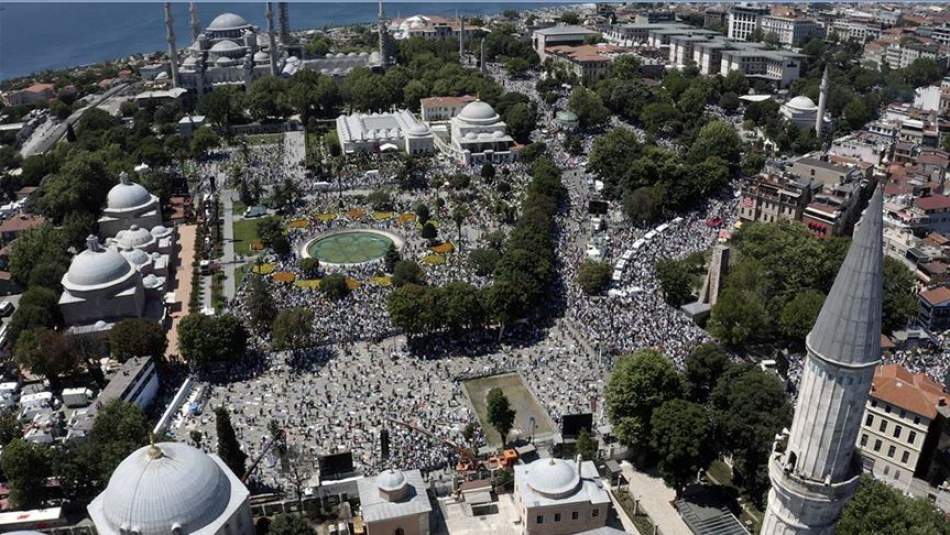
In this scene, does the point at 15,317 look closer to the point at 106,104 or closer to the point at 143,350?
the point at 143,350

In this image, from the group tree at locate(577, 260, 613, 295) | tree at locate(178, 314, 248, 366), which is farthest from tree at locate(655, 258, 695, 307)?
tree at locate(178, 314, 248, 366)

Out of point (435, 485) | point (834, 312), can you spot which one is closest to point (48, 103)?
point (435, 485)

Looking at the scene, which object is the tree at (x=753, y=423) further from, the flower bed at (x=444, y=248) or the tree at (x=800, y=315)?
the flower bed at (x=444, y=248)

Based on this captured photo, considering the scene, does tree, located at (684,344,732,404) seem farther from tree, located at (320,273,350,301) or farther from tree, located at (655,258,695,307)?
tree, located at (320,273,350,301)

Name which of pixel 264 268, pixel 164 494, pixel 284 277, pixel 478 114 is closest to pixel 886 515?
pixel 164 494

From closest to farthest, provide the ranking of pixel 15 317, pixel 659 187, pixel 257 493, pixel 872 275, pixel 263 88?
1. pixel 872 275
2. pixel 257 493
3. pixel 15 317
4. pixel 659 187
5. pixel 263 88

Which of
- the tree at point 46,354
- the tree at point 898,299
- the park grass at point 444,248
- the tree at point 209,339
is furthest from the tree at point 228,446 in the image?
the tree at point 898,299
